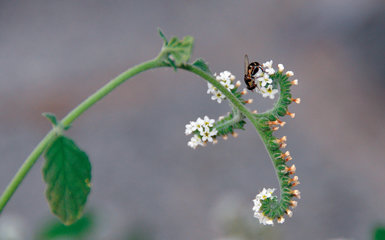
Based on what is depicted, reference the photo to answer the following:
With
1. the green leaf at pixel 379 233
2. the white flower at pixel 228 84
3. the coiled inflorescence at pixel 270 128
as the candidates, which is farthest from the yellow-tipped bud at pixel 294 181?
the green leaf at pixel 379 233

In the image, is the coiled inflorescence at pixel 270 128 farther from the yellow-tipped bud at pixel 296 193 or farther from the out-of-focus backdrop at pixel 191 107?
the out-of-focus backdrop at pixel 191 107

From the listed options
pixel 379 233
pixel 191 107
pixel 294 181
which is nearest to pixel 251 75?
pixel 294 181

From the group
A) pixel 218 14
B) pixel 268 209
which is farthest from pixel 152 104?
pixel 268 209

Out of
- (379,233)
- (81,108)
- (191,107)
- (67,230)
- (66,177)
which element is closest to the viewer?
(81,108)

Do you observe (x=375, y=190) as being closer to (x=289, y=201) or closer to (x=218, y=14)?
(x=218, y=14)

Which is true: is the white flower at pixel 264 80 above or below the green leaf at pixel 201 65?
above

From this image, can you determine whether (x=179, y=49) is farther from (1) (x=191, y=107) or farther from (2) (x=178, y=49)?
(1) (x=191, y=107)
